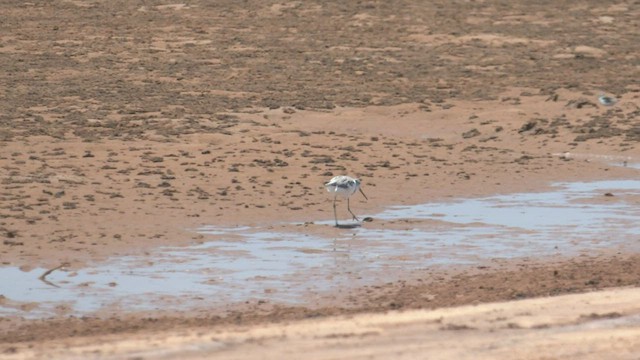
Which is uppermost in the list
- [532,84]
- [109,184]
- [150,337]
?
[150,337]

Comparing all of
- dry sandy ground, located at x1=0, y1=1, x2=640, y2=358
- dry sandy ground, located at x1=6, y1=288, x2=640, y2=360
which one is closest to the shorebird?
dry sandy ground, located at x1=0, y1=1, x2=640, y2=358

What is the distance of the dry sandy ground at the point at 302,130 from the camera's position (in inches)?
422

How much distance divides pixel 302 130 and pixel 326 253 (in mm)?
6882

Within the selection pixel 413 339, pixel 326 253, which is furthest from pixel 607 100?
pixel 413 339

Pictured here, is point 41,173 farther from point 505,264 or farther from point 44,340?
point 44,340

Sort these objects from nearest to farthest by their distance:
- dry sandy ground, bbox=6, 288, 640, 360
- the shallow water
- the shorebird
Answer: dry sandy ground, bbox=6, 288, 640, 360 < the shallow water < the shorebird

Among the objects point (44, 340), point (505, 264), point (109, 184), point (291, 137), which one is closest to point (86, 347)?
point (44, 340)

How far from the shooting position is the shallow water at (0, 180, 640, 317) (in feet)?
36.9

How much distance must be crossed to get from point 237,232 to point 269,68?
31.7ft

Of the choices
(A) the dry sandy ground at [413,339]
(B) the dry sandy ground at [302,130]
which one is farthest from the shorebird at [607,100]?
(A) the dry sandy ground at [413,339]

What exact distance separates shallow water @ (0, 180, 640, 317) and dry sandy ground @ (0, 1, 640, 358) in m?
0.33

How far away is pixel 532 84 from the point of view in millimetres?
22906

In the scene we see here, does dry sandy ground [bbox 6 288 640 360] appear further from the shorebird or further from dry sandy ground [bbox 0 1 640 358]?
the shorebird

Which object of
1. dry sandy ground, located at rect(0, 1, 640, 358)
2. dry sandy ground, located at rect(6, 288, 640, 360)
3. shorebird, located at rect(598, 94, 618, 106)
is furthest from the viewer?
shorebird, located at rect(598, 94, 618, 106)
